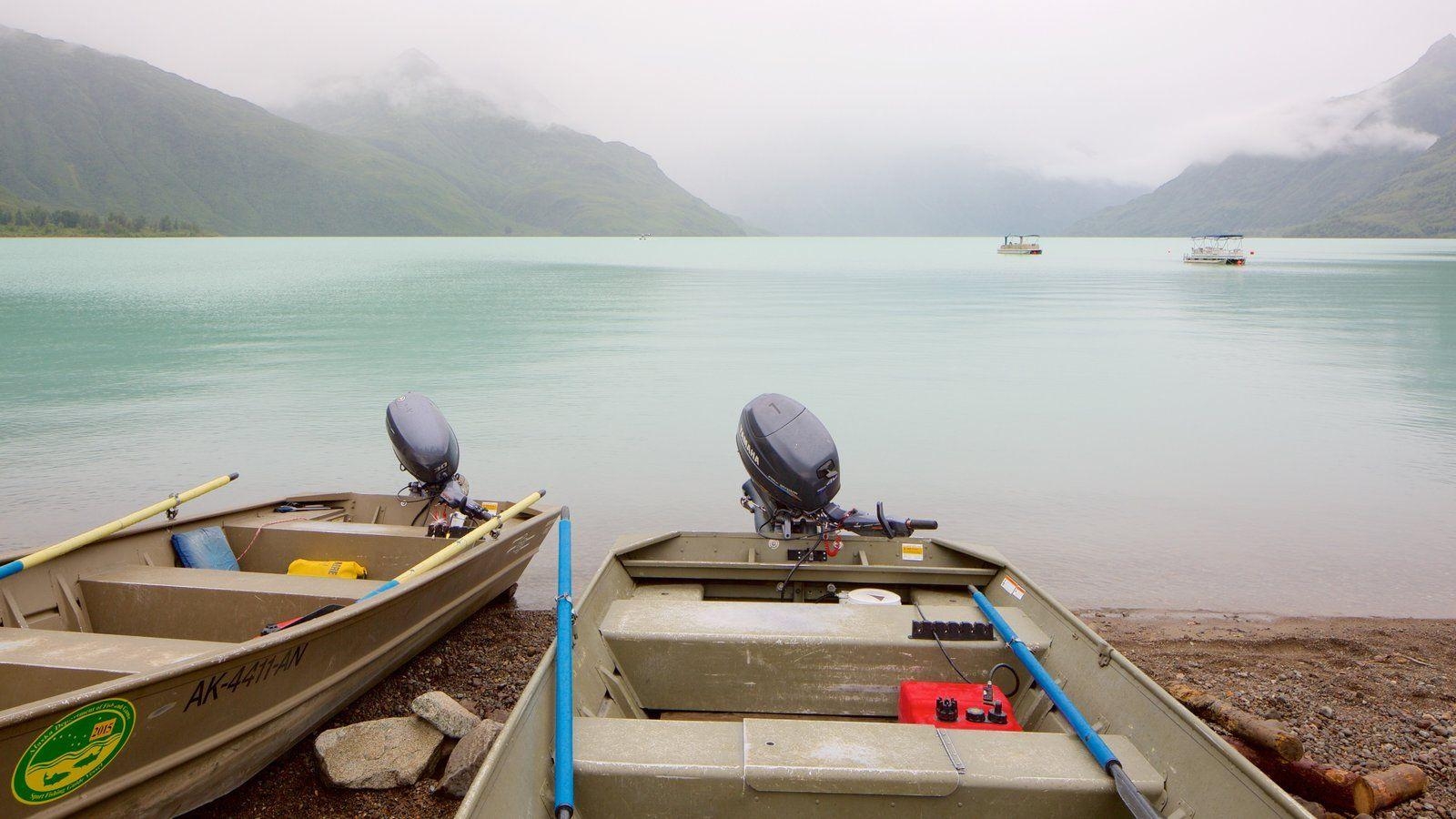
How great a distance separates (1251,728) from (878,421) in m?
12.2

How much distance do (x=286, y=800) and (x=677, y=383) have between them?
16.5 metres

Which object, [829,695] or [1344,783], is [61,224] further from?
[1344,783]

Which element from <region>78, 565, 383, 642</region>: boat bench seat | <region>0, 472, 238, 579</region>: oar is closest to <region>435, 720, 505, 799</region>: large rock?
<region>78, 565, 383, 642</region>: boat bench seat

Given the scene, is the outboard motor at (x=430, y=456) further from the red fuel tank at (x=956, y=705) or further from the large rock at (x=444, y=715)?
the red fuel tank at (x=956, y=705)

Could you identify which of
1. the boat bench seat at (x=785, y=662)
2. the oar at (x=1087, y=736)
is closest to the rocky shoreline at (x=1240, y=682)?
the boat bench seat at (x=785, y=662)

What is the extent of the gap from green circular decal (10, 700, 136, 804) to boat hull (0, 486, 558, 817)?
0.08 ft

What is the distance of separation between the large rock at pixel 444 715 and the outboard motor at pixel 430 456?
6.46ft

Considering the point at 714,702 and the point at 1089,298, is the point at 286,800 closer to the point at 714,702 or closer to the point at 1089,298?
the point at 714,702

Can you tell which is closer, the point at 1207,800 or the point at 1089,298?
the point at 1207,800

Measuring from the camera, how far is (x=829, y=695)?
468cm

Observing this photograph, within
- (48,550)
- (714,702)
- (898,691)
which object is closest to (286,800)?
(48,550)

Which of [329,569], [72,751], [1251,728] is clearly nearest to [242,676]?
[72,751]

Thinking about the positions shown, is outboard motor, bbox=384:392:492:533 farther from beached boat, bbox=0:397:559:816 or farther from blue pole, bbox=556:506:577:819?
blue pole, bbox=556:506:577:819

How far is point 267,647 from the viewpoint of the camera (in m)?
4.45
